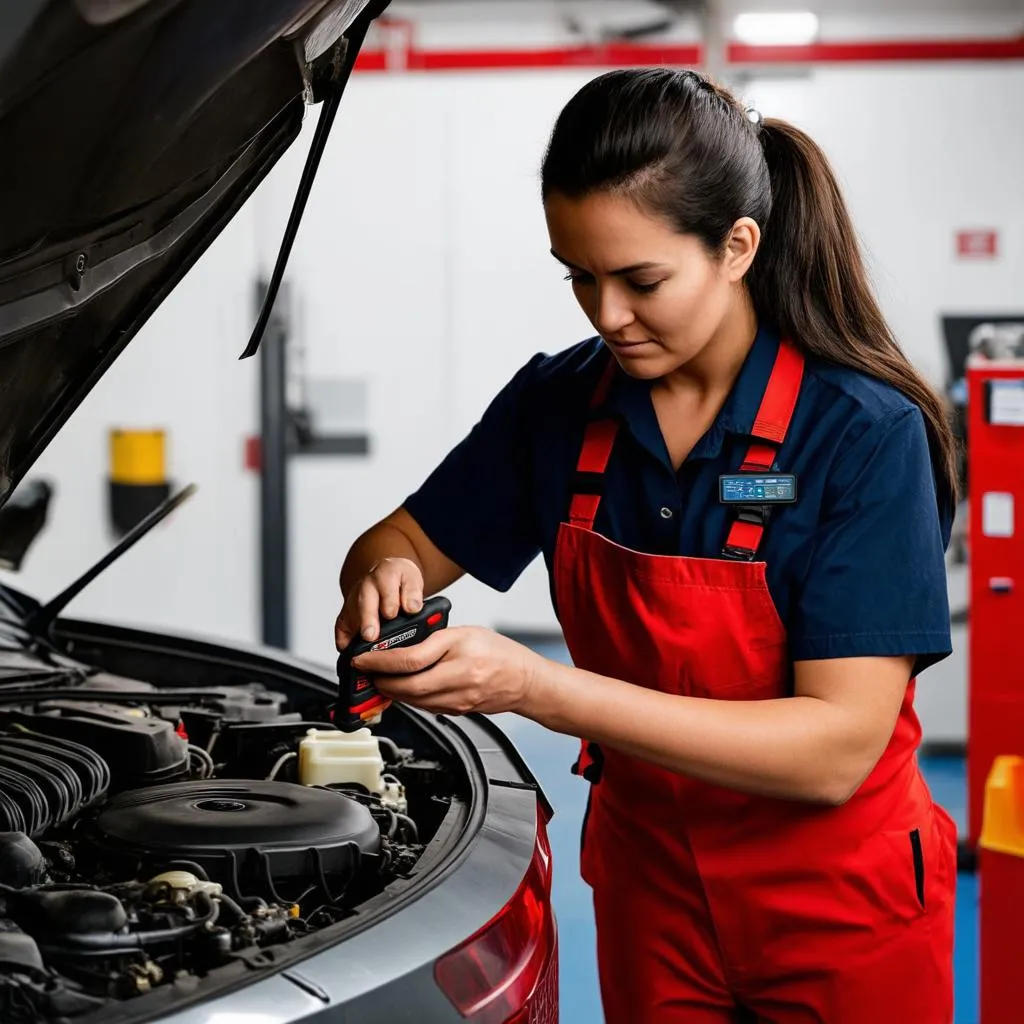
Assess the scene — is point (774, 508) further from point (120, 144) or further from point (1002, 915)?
point (1002, 915)

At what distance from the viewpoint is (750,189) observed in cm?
138

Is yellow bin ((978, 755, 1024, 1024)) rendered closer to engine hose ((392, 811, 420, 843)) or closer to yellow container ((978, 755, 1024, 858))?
yellow container ((978, 755, 1024, 858))

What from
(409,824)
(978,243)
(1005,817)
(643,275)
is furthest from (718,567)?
(978,243)

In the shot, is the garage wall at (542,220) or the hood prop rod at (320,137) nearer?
the hood prop rod at (320,137)

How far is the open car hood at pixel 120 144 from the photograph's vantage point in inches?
38.3

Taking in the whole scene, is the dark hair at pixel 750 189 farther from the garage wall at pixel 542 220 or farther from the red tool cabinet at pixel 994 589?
the garage wall at pixel 542 220

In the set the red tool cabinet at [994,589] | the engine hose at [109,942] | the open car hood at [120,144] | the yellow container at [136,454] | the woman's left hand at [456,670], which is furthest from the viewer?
the yellow container at [136,454]

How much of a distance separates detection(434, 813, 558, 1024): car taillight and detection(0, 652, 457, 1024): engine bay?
4.8 inches

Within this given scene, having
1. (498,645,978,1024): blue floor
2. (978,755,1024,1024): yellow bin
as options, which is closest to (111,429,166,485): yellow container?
(498,645,978,1024): blue floor

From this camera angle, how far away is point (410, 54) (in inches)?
230

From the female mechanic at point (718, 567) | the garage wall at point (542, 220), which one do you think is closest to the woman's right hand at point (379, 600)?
the female mechanic at point (718, 567)

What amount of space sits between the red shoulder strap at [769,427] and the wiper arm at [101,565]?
2.71 feet

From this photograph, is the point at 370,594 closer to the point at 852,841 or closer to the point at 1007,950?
the point at 852,841

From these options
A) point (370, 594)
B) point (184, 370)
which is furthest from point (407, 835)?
point (184, 370)
